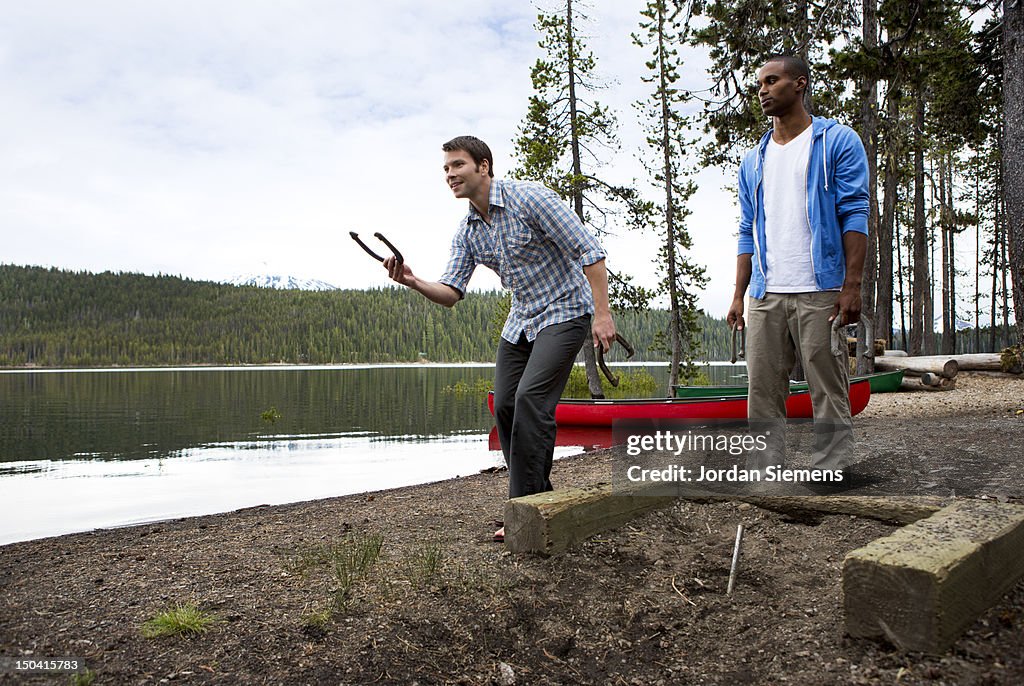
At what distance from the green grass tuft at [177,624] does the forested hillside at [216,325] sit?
408 feet

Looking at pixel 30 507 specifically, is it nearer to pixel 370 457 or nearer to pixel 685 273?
pixel 370 457

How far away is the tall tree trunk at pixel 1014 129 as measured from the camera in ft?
30.8

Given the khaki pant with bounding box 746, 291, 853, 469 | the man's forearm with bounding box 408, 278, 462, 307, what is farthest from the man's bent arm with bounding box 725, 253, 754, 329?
the man's forearm with bounding box 408, 278, 462, 307

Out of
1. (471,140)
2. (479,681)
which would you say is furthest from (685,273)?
(479,681)

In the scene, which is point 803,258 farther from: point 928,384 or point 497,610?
point 928,384

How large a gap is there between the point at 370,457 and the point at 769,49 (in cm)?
1138

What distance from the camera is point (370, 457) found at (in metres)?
14.6

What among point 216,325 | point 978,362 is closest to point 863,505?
point 978,362

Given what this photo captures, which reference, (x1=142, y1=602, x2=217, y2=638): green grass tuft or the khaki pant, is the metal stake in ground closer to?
the khaki pant

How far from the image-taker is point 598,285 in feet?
13.4

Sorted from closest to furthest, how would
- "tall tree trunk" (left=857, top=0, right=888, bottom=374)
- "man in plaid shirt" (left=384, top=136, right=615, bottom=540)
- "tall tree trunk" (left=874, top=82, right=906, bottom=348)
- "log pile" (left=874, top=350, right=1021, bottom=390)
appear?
"man in plaid shirt" (left=384, top=136, right=615, bottom=540) < "tall tree trunk" (left=857, top=0, right=888, bottom=374) < "log pile" (left=874, top=350, right=1021, bottom=390) < "tall tree trunk" (left=874, top=82, right=906, bottom=348)

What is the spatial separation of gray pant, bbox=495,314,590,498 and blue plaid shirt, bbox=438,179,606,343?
0.09 meters

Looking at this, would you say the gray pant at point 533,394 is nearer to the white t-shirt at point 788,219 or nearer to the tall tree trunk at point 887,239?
the white t-shirt at point 788,219

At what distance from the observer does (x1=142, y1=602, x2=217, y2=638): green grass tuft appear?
10.4 feet
